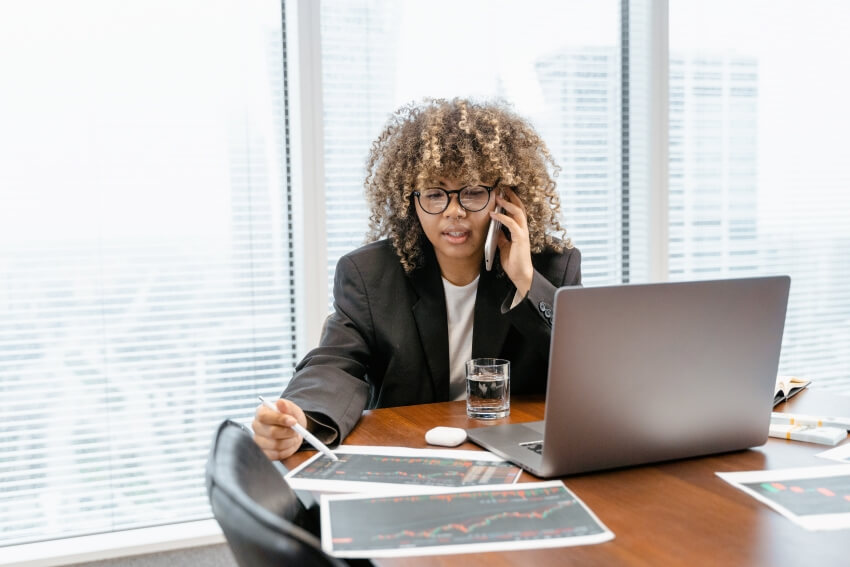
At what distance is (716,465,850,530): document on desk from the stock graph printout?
0.78 ft

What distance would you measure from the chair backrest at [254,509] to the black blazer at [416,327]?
737mm

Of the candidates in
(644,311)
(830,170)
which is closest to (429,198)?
(644,311)

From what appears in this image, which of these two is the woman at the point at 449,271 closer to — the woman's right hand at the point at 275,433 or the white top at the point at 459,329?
the white top at the point at 459,329

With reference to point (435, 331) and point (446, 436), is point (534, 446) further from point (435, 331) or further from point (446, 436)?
point (435, 331)

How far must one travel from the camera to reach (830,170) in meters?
3.34

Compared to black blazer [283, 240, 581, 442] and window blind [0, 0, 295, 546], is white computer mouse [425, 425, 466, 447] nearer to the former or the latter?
black blazer [283, 240, 581, 442]

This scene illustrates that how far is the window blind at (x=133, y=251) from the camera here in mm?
2346

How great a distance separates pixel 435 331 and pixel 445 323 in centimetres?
3

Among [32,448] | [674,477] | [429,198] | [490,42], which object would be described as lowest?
[32,448]

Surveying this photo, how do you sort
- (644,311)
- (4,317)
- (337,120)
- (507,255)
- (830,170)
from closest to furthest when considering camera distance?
(644,311)
(507,255)
(4,317)
(337,120)
(830,170)

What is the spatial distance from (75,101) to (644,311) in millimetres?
1970

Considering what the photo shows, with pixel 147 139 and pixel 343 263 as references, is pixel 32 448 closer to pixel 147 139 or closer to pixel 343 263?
pixel 147 139

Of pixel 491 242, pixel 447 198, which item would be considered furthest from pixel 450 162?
pixel 491 242

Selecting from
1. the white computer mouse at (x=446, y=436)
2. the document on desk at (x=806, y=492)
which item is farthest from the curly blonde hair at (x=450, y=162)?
the document on desk at (x=806, y=492)
